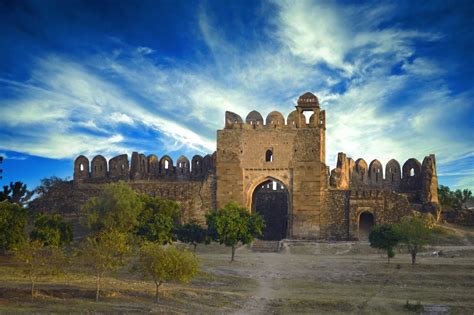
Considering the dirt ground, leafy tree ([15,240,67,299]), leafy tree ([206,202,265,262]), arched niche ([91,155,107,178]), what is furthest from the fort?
A: leafy tree ([15,240,67,299])

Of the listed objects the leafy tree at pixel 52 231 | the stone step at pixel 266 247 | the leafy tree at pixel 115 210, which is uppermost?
the leafy tree at pixel 115 210

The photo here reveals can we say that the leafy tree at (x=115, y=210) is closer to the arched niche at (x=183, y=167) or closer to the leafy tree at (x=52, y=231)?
the leafy tree at (x=52, y=231)

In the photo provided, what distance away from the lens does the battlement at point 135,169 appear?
4734 centimetres

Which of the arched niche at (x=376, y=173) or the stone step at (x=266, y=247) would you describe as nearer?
the stone step at (x=266, y=247)

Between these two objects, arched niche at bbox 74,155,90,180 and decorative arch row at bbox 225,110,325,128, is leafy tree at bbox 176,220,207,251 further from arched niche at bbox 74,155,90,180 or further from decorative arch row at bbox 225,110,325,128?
arched niche at bbox 74,155,90,180

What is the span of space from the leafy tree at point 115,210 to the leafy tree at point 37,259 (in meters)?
7.41

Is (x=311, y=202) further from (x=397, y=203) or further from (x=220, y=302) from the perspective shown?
(x=220, y=302)

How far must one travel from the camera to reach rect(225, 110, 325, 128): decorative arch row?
4119cm

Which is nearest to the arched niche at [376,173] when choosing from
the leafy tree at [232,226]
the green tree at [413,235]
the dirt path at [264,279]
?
the dirt path at [264,279]

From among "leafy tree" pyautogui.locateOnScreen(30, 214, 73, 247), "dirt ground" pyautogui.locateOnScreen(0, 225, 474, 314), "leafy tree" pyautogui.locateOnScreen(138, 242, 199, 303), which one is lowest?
"dirt ground" pyautogui.locateOnScreen(0, 225, 474, 314)

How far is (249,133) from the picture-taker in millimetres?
41250

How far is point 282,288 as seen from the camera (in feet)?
80.1

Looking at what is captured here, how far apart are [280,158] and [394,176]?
10.7 meters

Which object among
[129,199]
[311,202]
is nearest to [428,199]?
[311,202]
